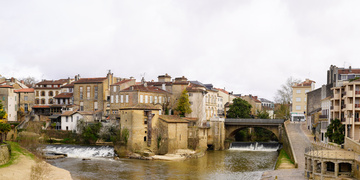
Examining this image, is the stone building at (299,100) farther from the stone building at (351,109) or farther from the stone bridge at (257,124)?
the stone building at (351,109)

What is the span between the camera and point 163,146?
175 ft

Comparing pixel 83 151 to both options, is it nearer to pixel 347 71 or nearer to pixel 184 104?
pixel 184 104

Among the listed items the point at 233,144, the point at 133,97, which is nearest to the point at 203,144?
the point at 233,144

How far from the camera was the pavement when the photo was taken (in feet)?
112

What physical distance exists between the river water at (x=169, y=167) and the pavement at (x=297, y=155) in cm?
280

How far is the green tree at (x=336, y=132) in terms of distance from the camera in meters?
42.0

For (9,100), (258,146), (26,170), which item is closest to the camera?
(26,170)

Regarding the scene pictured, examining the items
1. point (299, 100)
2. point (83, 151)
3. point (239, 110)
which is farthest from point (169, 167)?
point (299, 100)

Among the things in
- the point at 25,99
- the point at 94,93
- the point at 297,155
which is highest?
the point at 94,93

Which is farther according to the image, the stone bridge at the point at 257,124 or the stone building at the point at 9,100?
the stone building at the point at 9,100

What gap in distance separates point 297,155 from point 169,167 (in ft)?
51.8

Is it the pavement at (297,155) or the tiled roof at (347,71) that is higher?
the tiled roof at (347,71)

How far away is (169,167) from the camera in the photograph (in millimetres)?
43969

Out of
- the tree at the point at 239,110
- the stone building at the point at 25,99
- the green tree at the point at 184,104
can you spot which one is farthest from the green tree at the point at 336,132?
the stone building at the point at 25,99
